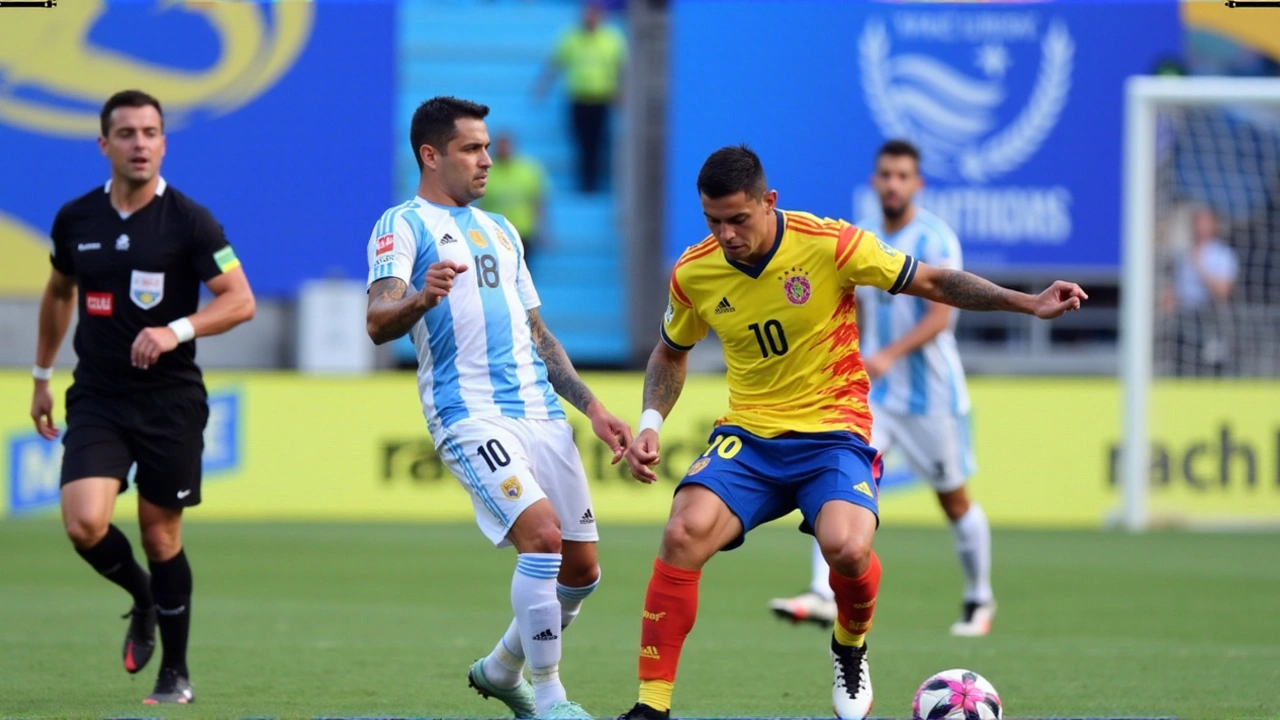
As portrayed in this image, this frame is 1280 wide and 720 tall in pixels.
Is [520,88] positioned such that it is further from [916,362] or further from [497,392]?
[497,392]

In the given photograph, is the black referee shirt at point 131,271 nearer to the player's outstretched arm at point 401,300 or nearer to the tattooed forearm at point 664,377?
the player's outstretched arm at point 401,300

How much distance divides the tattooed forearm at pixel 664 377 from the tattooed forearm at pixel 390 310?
3.62 ft

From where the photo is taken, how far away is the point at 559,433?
636cm

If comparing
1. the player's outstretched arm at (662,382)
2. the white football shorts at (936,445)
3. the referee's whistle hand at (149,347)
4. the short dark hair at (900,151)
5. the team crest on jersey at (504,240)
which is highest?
the short dark hair at (900,151)

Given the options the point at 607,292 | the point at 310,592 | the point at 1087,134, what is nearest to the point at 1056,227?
the point at 1087,134

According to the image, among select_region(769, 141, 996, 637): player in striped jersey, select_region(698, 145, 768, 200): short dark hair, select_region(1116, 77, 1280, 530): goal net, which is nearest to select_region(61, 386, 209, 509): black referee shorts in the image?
select_region(698, 145, 768, 200): short dark hair

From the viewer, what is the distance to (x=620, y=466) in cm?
1539

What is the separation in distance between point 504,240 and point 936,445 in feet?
12.7

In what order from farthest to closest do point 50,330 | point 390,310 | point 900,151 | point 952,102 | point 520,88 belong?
point 520,88
point 952,102
point 900,151
point 50,330
point 390,310

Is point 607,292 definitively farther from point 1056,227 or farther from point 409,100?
point 1056,227

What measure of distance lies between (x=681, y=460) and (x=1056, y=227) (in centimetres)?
581

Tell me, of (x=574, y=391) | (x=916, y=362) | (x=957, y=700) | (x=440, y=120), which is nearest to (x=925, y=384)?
(x=916, y=362)

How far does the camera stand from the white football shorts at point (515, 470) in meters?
6.05

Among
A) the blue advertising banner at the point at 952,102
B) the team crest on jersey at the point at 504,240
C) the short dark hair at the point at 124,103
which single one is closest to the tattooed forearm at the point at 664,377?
the team crest on jersey at the point at 504,240
